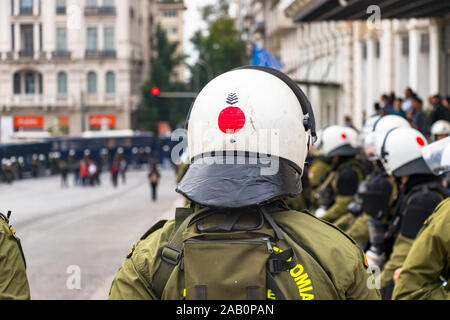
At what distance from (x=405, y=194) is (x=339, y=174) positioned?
10.6 feet

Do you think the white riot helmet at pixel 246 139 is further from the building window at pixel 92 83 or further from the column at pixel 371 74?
the building window at pixel 92 83

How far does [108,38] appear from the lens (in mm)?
34438

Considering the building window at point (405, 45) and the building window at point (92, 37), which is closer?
the building window at point (405, 45)

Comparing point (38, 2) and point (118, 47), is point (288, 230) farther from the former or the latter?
point (118, 47)

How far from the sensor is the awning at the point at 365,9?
13.8 m

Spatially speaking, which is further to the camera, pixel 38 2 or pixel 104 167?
pixel 104 167

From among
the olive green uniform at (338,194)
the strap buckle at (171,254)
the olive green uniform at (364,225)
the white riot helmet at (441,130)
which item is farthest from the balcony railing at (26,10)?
the strap buckle at (171,254)

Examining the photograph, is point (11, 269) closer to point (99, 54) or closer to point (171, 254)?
point (171, 254)

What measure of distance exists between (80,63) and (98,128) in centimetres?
1956

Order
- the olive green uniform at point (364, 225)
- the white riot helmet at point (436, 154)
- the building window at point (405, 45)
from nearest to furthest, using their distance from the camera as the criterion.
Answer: the white riot helmet at point (436, 154), the olive green uniform at point (364, 225), the building window at point (405, 45)

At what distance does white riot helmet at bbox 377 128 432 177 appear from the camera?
5.66 meters

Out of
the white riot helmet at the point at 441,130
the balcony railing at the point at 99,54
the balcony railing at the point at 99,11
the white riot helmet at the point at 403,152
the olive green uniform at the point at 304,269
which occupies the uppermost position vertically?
the balcony railing at the point at 99,11
